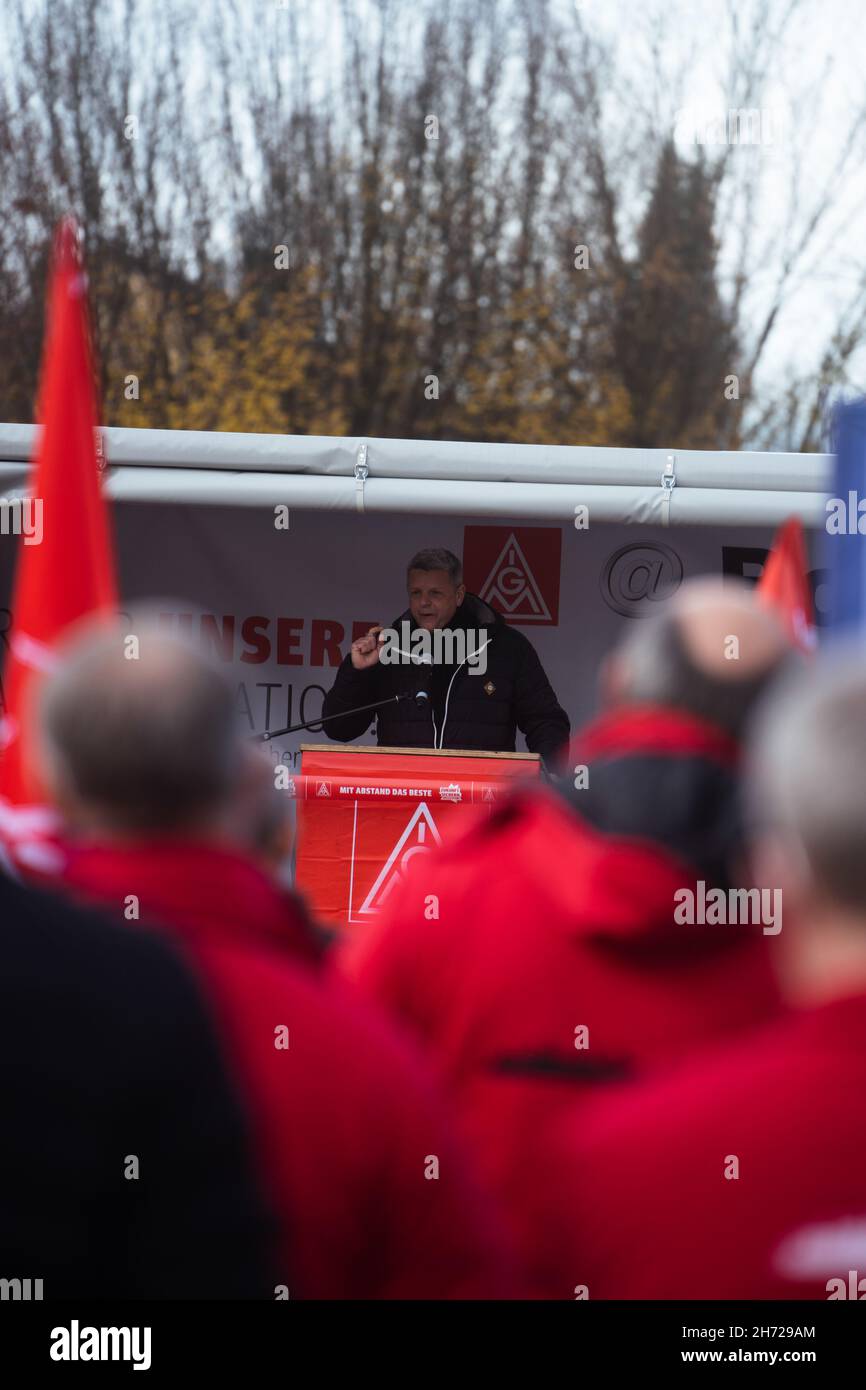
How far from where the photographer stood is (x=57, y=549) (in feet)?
10.3

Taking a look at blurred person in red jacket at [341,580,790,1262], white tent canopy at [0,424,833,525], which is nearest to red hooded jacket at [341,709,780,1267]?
blurred person in red jacket at [341,580,790,1262]

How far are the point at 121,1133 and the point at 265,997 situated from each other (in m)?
0.17

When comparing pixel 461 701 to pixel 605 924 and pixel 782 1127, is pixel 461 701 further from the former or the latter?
pixel 782 1127

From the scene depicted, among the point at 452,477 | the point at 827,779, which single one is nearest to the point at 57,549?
the point at 827,779

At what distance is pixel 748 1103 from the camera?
4.33 ft

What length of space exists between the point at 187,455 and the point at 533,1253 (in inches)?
234

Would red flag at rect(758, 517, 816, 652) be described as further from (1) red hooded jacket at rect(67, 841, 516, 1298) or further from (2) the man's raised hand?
(2) the man's raised hand

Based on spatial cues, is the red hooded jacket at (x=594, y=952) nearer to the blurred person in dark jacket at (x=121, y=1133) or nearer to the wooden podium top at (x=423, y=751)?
the blurred person in dark jacket at (x=121, y=1133)

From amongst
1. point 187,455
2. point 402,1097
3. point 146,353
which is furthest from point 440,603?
point 146,353

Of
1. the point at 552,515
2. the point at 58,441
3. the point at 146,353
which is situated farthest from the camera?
the point at 146,353

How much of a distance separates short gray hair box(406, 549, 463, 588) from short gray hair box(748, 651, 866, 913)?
19.5ft

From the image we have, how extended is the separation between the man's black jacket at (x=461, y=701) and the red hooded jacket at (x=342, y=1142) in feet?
18.9

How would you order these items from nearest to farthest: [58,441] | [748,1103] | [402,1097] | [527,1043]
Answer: [748,1103] < [402,1097] < [527,1043] < [58,441]

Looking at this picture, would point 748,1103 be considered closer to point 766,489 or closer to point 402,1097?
point 402,1097
